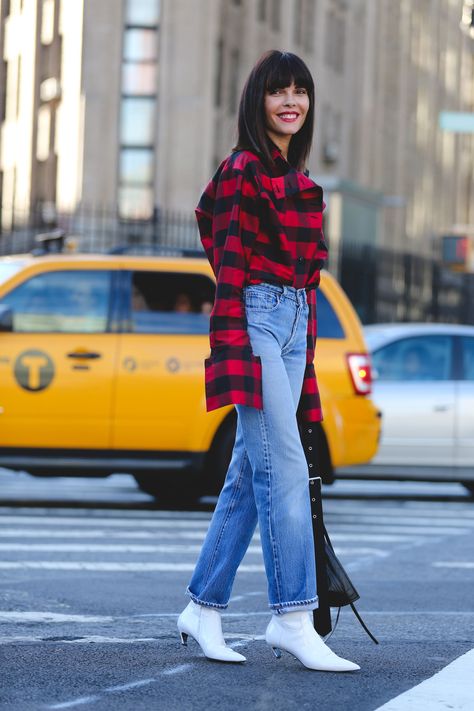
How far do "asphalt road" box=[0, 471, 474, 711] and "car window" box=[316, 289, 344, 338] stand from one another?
1.33 meters

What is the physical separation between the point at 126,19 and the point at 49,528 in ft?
98.2

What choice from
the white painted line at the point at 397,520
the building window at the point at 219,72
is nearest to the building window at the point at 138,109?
the building window at the point at 219,72

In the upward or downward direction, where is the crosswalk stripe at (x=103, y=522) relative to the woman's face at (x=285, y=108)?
downward

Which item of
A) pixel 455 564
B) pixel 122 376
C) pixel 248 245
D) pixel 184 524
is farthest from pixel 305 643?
pixel 122 376

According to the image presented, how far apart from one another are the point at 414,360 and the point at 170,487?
283cm

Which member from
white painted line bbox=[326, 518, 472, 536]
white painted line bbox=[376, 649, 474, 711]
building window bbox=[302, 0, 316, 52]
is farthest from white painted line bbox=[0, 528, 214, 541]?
building window bbox=[302, 0, 316, 52]

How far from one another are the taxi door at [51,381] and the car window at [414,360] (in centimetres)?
341

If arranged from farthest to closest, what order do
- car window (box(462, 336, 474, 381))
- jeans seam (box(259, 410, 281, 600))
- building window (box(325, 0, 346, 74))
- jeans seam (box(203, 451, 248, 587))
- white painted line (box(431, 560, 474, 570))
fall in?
building window (box(325, 0, 346, 74)), car window (box(462, 336, 474, 381)), white painted line (box(431, 560, 474, 570)), jeans seam (box(203, 451, 248, 587)), jeans seam (box(259, 410, 281, 600))

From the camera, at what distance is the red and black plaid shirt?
5215mm

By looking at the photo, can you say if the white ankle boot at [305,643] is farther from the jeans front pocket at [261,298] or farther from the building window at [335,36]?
the building window at [335,36]

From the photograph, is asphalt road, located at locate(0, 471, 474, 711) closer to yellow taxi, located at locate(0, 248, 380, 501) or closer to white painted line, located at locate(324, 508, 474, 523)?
white painted line, located at locate(324, 508, 474, 523)

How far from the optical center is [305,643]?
17.1 ft

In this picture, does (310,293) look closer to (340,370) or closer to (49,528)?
(49,528)

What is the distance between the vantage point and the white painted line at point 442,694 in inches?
182
